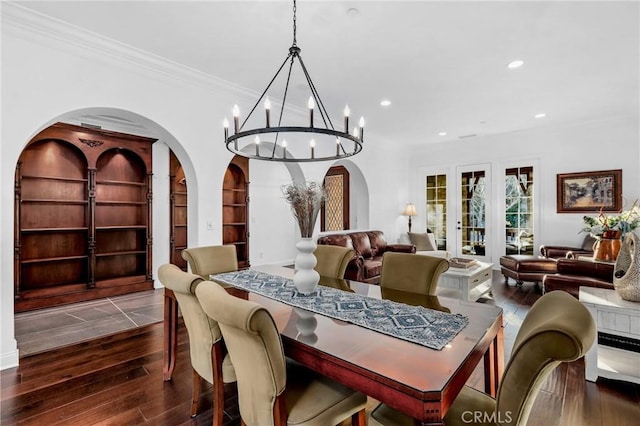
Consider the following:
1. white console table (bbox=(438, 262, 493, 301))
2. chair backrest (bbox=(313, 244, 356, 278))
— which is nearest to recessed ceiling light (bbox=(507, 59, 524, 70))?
white console table (bbox=(438, 262, 493, 301))

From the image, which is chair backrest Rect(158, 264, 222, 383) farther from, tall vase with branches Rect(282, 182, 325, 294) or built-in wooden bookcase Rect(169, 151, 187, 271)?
built-in wooden bookcase Rect(169, 151, 187, 271)

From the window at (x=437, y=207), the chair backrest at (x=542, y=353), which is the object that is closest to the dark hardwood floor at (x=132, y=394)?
the chair backrest at (x=542, y=353)

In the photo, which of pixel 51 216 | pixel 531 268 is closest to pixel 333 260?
pixel 531 268

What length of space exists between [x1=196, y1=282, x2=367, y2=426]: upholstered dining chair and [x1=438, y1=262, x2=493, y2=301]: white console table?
9.64 feet

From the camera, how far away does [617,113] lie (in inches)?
196

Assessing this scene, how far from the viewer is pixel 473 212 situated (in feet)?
22.1

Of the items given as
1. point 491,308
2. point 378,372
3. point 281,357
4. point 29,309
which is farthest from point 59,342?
point 491,308

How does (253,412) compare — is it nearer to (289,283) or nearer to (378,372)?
(378,372)

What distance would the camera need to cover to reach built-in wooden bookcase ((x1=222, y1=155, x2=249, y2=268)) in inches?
253

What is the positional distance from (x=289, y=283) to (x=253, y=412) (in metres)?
1.05

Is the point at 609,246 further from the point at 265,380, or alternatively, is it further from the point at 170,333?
the point at 170,333

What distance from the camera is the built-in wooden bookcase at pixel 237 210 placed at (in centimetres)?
643

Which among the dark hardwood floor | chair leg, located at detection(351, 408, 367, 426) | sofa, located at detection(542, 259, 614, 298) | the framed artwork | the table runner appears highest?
the framed artwork

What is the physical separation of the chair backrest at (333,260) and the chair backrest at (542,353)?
157 centimetres
